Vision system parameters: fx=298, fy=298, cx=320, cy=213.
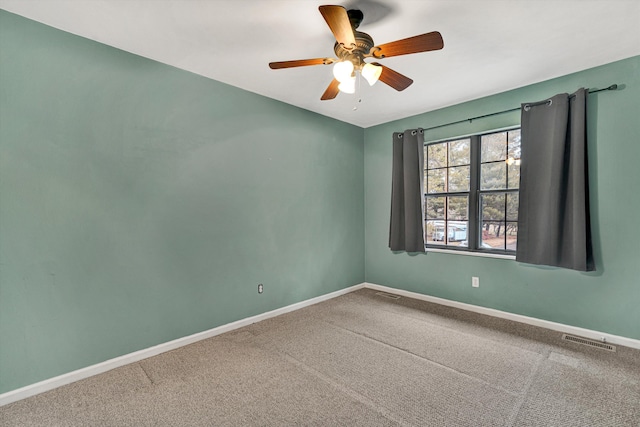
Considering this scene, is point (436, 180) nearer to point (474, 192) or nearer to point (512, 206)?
point (474, 192)

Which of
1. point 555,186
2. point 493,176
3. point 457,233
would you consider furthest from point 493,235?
point 555,186

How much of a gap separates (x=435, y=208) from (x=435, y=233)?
13.6 inches

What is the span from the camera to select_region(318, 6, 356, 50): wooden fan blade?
154 cm

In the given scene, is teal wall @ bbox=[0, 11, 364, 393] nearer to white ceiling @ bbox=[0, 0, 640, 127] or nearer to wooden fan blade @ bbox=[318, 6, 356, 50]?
white ceiling @ bbox=[0, 0, 640, 127]

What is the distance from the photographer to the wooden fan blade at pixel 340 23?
1.54 metres

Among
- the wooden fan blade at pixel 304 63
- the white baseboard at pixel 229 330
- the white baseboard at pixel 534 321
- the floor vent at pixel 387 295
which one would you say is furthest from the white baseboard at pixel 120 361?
the wooden fan blade at pixel 304 63

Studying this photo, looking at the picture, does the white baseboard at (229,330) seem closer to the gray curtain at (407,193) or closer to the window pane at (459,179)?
the gray curtain at (407,193)

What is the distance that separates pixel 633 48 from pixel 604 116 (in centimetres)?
55

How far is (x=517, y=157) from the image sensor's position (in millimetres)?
3355

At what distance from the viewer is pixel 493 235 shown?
141 inches

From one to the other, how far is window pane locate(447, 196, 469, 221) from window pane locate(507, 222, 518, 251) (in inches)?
19.2

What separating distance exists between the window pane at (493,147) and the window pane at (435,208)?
74 centimetres

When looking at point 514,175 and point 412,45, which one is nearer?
point 412,45

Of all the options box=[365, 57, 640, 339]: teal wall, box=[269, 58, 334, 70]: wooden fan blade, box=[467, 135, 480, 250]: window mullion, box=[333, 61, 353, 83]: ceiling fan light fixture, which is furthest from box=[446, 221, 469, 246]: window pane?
box=[269, 58, 334, 70]: wooden fan blade
